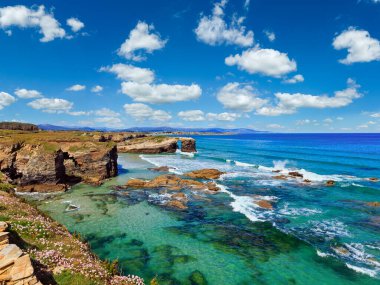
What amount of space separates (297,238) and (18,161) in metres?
34.5

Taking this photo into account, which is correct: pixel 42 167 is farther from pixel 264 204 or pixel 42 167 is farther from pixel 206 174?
pixel 264 204

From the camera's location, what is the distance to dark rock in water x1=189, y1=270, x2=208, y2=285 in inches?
614

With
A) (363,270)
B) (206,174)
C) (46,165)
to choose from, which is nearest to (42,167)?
(46,165)

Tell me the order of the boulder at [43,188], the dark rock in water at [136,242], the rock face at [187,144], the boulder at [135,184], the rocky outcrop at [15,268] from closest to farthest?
the rocky outcrop at [15,268]
the dark rock in water at [136,242]
the boulder at [43,188]
the boulder at [135,184]
the rock face at [187,144]

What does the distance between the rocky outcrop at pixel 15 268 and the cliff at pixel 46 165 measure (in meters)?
27.8

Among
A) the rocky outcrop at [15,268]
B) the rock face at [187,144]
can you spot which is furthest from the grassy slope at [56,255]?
the rock face at [187,144]

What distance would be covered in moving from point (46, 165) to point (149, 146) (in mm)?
55883

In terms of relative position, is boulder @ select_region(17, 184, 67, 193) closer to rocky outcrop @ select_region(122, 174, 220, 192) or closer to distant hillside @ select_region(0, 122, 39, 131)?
rocky outcrop @ select_region(122, 174, 220, 192)

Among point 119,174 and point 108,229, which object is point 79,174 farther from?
point 108,229

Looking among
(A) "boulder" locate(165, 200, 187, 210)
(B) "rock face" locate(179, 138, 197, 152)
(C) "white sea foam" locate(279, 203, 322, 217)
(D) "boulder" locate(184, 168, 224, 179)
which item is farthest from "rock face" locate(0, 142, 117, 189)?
(B) "rock face" locate(179, 138, 197, 152)

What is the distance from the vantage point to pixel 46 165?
35625 mm

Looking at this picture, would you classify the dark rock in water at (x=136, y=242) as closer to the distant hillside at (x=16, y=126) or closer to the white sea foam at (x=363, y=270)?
the white sea foam at (x=363, y=270)

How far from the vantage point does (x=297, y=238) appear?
72.1 ft

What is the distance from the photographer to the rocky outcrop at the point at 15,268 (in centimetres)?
753
